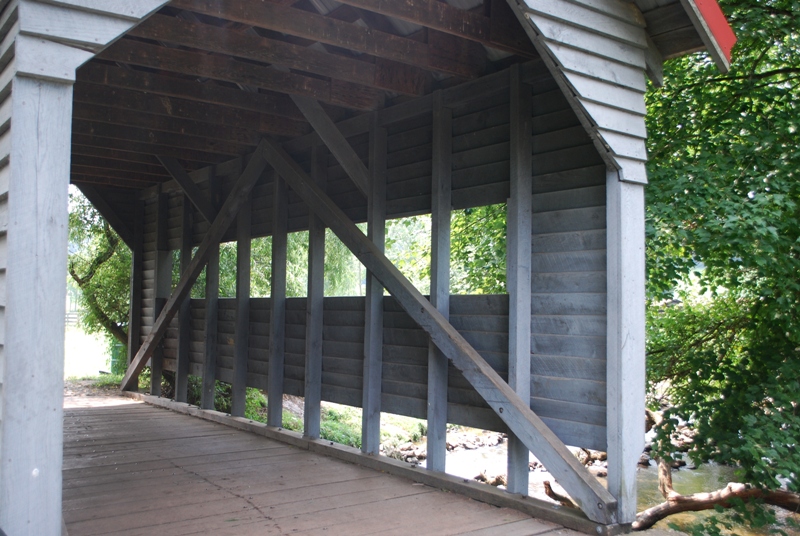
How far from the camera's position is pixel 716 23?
3988mm

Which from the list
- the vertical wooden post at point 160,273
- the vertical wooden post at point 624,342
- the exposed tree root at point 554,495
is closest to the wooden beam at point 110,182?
the vertical wooden post at point 160,273

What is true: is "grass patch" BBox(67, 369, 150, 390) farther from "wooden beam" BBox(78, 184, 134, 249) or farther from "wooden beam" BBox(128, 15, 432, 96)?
"wooden beam" BBox(128, 15, 432, 96)

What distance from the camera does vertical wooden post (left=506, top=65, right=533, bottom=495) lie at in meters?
4.65

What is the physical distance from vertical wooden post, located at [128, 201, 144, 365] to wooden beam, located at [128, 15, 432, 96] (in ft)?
20.3

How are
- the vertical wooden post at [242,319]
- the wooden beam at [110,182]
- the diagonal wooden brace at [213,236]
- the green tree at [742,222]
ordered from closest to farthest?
1. the green tree at [742,222]
2. the diagonal wooden brace at [213,236]
3. the vertical wooden post at [242,319]
4. the wooden beam at [110,182]

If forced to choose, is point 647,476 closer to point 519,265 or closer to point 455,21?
point 519,265

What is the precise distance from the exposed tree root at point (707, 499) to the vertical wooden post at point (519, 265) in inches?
91.7

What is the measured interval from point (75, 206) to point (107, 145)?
678 centimetres

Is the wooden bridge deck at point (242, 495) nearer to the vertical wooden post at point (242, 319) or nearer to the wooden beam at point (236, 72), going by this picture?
the vertical wooden post at point (242, 319)

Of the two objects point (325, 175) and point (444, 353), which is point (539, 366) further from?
point (325, 175)

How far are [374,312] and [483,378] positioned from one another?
5.28 feet

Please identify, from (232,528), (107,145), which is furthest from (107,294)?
(232,528)

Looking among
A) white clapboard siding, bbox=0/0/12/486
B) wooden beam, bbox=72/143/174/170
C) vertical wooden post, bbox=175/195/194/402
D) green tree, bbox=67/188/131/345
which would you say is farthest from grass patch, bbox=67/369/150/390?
white clapboard siding, bbox=0/0/12/486

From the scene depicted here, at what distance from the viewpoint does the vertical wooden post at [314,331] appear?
6691mm
